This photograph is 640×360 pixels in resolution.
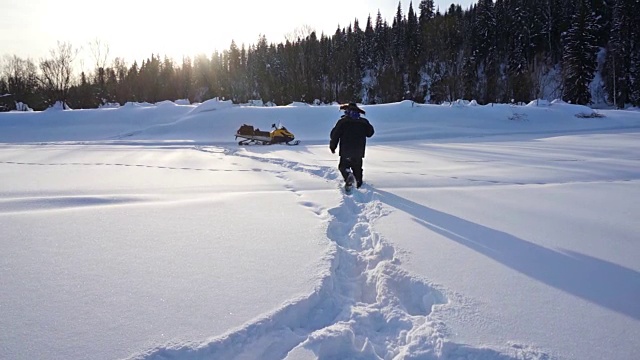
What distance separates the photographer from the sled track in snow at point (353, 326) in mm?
2240

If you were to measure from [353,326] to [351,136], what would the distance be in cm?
549

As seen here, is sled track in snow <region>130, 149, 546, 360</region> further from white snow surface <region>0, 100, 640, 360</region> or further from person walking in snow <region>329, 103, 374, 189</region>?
person walking in snow <region>329, 103, 374, 189</region>

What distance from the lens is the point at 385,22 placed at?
233 ft

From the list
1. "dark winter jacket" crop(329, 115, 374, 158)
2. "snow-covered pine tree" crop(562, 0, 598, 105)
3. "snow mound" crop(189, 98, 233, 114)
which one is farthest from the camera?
"snow-covered pine tree" crop(562, 0, 598, 105)

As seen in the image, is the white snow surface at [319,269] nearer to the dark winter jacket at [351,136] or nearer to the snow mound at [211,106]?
the dark winter jacket at [351,136]

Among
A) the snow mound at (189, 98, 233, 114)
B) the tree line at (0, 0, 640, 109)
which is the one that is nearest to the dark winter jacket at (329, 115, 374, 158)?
the snow mound at (189, 98, 233, 114)

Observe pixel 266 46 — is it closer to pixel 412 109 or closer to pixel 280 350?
pixel 412 109

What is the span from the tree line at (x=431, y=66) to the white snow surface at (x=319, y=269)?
42.4 metres

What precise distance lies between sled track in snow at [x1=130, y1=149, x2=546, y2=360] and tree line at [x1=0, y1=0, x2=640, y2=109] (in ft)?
147

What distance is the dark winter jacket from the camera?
7.67 m

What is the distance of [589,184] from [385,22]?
232ft

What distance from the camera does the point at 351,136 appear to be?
304 inches

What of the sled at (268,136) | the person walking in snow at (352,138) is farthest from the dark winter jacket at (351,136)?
the sled at (268,136)

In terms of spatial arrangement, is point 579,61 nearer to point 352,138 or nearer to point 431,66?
point 431,66
